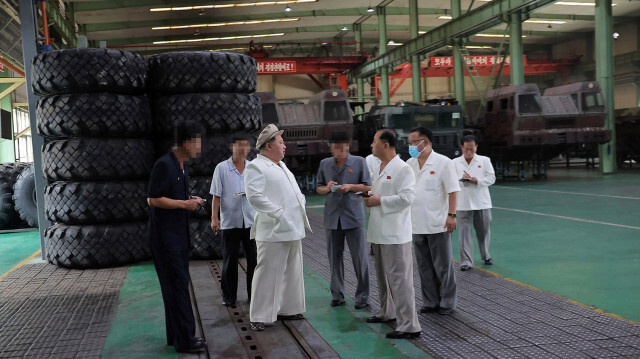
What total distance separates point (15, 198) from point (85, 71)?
5.68 metres

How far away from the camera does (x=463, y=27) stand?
21172mm

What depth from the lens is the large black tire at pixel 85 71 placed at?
7480 millimetres

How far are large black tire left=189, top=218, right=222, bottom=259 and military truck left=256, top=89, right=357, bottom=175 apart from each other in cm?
986

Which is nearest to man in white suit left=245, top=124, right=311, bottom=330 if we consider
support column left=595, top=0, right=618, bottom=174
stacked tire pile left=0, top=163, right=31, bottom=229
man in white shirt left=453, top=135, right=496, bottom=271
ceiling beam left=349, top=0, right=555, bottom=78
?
man in white shirt left=453, top=135, right=496, bottom=271

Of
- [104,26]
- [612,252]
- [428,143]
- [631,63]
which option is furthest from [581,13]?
[428,143]

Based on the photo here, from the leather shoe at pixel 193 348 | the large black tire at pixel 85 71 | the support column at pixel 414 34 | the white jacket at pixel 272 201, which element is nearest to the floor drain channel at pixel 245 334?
the leather shoe at pixel 193 348

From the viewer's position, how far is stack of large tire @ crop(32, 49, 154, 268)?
7516mm

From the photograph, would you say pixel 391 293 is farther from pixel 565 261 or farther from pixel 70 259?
pixel 70 259

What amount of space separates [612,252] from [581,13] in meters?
28.6

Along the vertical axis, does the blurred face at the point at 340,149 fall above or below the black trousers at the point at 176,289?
above

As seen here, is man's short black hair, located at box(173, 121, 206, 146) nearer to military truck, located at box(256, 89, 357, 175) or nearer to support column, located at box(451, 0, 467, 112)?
military truck, located at box(256, 89, 357, 175)

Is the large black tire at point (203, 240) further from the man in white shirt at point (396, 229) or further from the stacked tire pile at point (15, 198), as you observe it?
the stacked tire pile at point (15, 198)

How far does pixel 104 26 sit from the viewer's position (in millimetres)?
28109

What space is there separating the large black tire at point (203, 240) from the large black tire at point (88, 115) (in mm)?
1580
